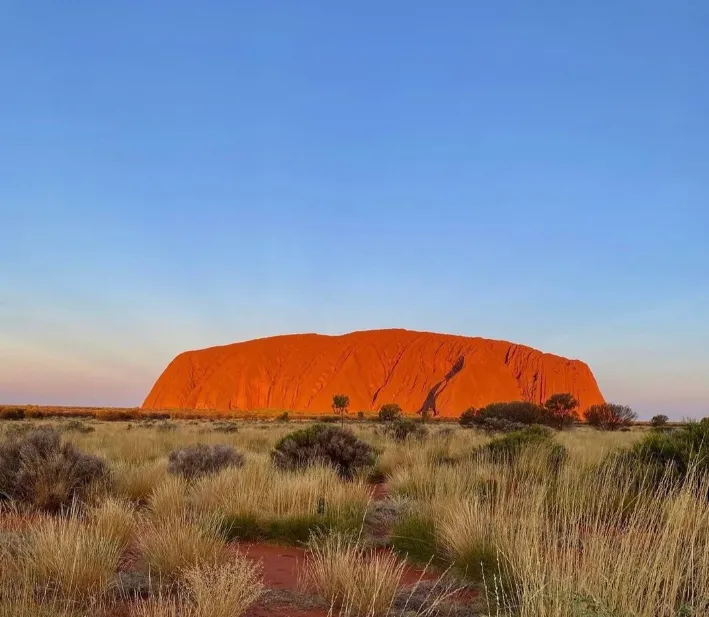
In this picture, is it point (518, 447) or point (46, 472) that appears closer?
point (46, 472)

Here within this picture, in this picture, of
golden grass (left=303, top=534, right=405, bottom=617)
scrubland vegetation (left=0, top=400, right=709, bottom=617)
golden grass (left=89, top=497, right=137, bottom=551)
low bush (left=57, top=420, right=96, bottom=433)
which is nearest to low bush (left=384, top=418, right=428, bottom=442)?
scrubland vegetation (left=0, top=400, right=709, bottom=617)

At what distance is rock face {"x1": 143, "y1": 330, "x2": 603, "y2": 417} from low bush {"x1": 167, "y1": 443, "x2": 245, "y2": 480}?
70956mm

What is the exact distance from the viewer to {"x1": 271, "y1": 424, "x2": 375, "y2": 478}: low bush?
12.2 m

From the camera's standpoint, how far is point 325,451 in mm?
12453

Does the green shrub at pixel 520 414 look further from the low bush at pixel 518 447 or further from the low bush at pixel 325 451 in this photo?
the low bush at pixel 325 451

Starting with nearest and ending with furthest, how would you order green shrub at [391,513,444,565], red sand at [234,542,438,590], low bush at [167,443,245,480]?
red sand at [234,542,438,590] < green shrub at [391,513,444,565] < low bush at [167,443,245,480]

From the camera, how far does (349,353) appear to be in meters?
97.7

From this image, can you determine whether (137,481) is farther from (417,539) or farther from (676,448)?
(676,448)

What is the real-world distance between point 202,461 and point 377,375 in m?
81.5

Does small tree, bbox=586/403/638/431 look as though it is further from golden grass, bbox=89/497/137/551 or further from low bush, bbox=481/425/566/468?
golden grass, bbox=89/497/137/551

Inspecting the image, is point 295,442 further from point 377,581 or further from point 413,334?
point 413,334

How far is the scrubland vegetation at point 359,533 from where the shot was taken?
3660mm

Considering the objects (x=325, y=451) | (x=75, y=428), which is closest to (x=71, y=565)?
(x=325, y=451)

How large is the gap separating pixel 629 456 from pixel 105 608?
873 cm
